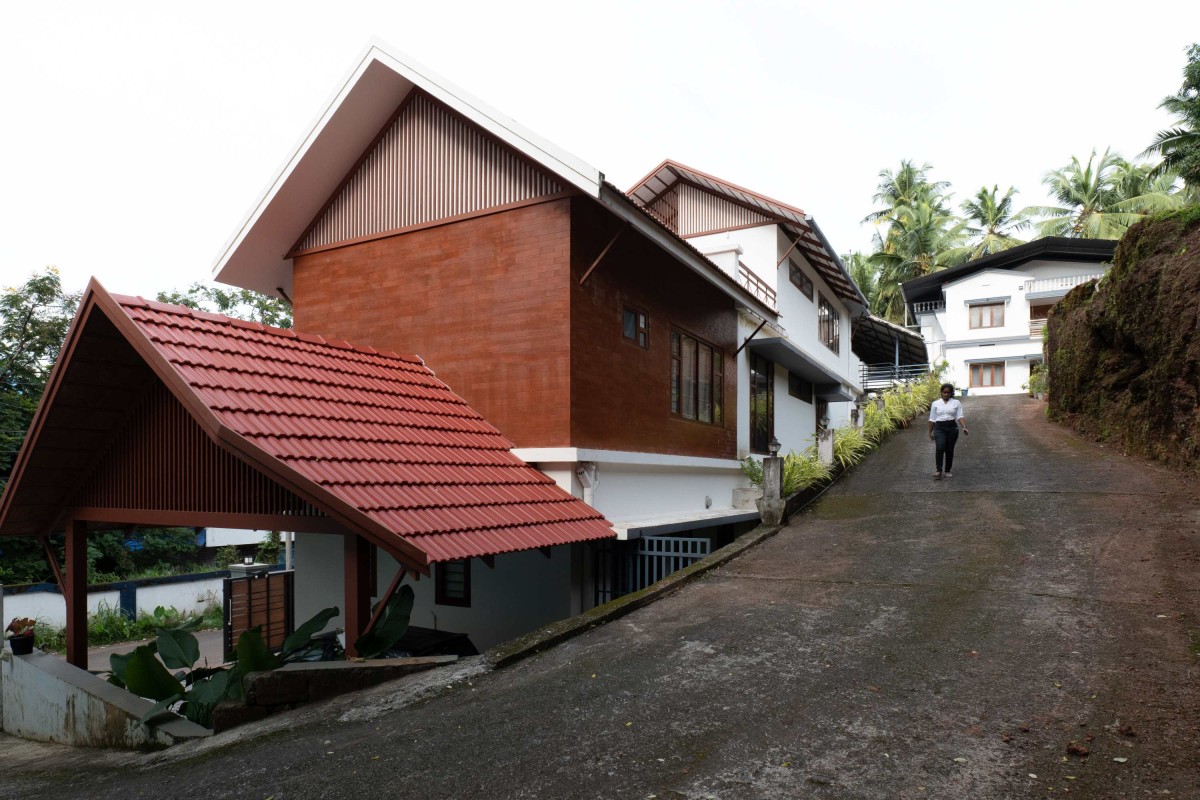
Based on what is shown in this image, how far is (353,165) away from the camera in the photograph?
11.7 m

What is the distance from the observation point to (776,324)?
16.1 meters

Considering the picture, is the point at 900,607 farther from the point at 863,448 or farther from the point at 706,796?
the point at 863,448

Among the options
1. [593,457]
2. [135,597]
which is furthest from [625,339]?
[135,597]

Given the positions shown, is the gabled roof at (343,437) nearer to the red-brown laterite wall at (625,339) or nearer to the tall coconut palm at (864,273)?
the red-brown laterite wall at (625,339)

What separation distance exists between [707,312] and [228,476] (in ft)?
28.8

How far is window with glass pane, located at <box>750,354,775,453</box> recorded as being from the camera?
16609 mm

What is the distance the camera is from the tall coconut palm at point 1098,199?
1697 inches

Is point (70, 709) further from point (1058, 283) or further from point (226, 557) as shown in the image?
point (1058, 283)

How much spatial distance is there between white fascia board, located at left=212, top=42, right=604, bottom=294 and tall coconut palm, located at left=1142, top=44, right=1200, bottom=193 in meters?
24.3

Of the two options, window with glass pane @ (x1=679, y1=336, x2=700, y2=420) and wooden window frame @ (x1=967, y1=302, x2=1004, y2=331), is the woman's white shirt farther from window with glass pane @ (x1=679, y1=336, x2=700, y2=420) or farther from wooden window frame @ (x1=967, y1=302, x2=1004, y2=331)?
wooden window frame @ (x1=967, y1=302, x2=1004, y2=331)

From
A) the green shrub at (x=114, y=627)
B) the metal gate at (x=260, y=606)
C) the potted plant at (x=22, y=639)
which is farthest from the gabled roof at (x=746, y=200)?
the green shrub at (x=114, y=627)

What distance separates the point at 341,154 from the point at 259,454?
6.48m

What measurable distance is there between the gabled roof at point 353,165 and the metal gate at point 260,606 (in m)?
5.57

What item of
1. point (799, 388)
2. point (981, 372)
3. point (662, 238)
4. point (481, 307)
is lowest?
point (799, 388)
